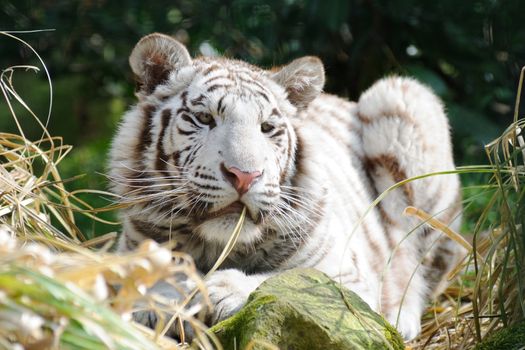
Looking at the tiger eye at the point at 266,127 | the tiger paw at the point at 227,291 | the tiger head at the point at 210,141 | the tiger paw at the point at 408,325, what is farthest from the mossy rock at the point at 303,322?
the tiger paw at the point at 408,325

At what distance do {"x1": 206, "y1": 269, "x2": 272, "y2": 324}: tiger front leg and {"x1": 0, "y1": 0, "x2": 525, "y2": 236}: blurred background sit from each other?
12.3ft

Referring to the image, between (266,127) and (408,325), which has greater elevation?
(266,127)

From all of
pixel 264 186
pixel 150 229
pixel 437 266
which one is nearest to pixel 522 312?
Result: pixel 264 186

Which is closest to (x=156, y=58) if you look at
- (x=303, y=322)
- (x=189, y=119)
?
(x=189, y=119)

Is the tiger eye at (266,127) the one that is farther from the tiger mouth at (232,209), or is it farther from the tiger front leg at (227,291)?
the tiger front leg at (227,291)

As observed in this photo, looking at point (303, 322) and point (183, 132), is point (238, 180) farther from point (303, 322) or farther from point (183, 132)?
point (303, 322)

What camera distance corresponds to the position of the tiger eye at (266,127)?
4008 millimetres

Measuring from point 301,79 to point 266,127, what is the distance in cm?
47

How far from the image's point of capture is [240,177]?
12.1ft

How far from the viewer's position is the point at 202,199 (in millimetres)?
3770

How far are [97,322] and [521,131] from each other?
2.22 metres

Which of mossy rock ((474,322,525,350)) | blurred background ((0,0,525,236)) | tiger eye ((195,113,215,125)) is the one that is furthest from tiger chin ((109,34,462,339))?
blurred background ((0,0,525,236))

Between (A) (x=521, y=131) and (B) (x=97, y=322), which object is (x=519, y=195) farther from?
(B) (x=97, y=322)

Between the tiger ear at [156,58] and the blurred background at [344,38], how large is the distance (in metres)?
3.12
